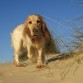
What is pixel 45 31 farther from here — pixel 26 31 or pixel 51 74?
pixel 51 74

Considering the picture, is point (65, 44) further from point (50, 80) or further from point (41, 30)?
point (50, 80)

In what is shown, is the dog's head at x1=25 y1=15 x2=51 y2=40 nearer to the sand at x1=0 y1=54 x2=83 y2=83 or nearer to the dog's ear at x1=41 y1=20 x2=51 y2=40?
the dog's ear at x1=41 y1=20 x2=51 y2=40

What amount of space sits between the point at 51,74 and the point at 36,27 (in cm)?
186

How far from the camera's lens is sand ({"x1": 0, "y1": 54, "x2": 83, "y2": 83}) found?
6418mm

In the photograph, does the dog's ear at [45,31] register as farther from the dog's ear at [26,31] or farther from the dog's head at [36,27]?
the dog's ear at [26,31]

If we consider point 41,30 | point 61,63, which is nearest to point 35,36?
point 41,30

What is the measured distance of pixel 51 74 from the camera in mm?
6844

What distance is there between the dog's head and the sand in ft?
3.28

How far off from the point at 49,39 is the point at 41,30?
0.46 m

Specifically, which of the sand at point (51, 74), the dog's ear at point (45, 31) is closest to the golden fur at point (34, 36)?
the dog's ear at point (45, 31)

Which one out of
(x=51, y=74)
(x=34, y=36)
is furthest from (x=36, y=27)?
(x=51, y=74)

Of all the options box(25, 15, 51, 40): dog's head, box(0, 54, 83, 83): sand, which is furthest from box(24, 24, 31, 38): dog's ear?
box(0, 54, 83, 83): sand

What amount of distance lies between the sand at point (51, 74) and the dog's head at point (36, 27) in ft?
3.28

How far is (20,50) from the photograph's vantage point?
942 cm
